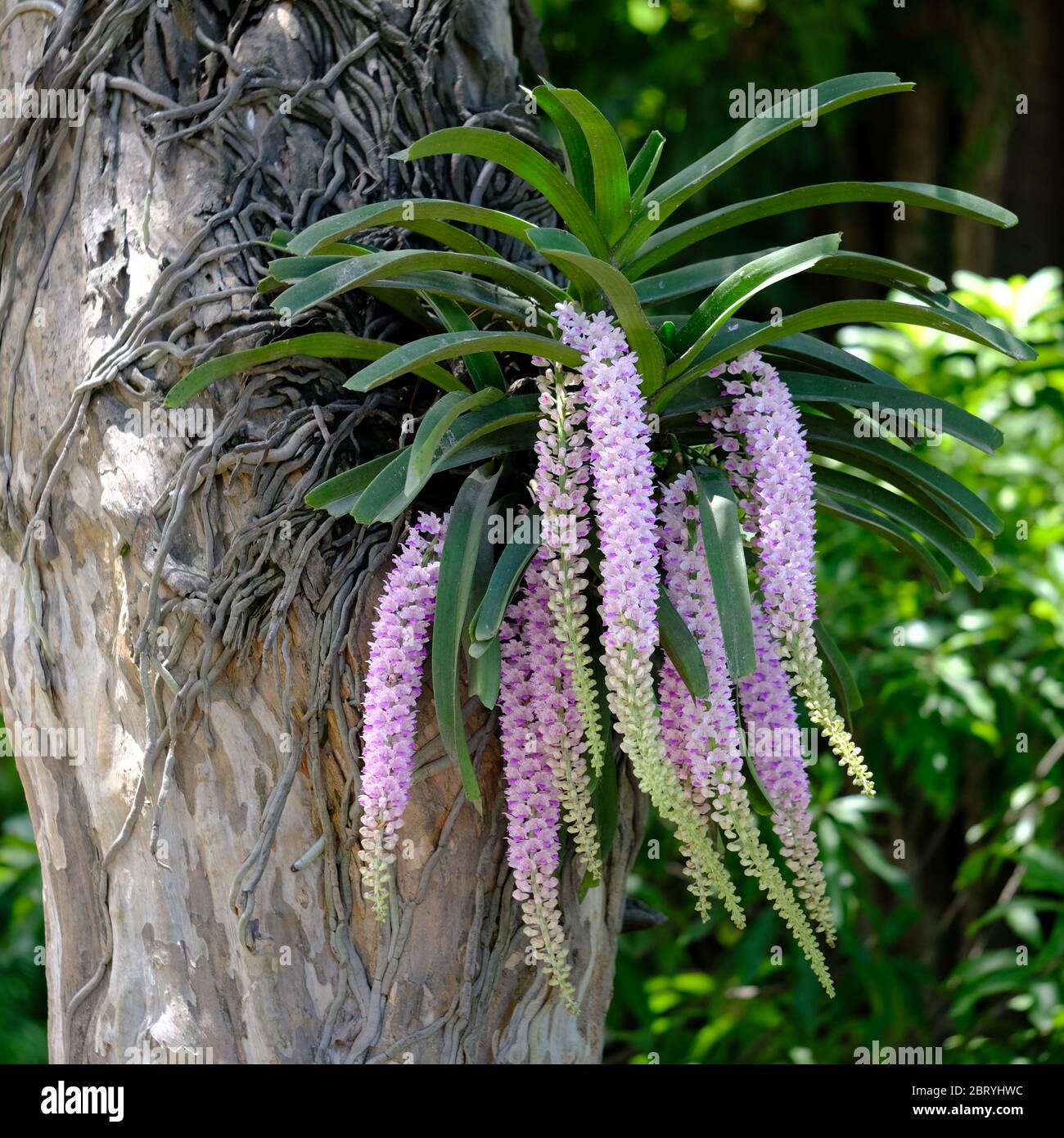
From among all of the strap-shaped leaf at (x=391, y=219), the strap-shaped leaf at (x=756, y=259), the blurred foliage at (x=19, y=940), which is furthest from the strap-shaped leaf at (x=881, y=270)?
the blurred foliage at (x=19, y=940)

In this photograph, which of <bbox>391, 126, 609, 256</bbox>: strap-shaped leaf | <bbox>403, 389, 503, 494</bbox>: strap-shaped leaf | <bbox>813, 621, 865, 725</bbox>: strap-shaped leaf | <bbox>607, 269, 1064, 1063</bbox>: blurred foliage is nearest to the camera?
<bbox>403, 389, 503, 494</bbox>: strap-shaped leaf

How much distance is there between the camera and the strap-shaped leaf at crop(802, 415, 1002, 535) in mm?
1305

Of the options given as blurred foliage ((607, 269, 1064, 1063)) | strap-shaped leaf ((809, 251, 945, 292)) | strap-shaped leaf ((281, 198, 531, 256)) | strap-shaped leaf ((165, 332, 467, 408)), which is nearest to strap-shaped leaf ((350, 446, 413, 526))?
strap-shaped leaf ((165, 332, 467, 408))

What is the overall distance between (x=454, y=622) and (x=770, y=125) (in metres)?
0.59

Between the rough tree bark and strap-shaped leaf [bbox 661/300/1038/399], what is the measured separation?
1.11ft

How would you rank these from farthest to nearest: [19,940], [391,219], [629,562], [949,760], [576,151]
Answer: [19,940], [949,760], [576,151], [391,219], [629,562]

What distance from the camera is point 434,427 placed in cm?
107

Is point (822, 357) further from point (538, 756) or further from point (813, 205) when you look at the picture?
point (538, 756)

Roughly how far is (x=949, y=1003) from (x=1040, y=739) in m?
0.72

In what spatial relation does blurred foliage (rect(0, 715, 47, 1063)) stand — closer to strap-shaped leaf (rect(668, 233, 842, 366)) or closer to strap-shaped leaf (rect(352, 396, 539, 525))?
strap-shaped leaf (rect(352, 396, 539, 525))

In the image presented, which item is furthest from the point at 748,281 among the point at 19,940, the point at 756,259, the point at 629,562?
the point at 19,940

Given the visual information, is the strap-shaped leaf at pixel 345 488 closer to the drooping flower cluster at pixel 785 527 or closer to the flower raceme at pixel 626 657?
the flower raceme at pixel 626 657

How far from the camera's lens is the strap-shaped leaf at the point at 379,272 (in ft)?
3.54
